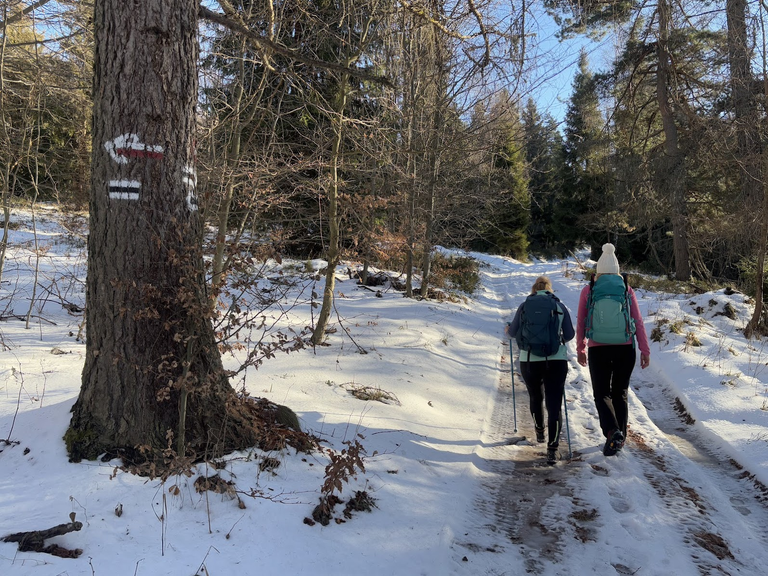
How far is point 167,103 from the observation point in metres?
3.19

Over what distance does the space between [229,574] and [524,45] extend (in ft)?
16.9

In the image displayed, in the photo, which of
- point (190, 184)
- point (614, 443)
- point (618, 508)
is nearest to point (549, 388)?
point (614, 443)

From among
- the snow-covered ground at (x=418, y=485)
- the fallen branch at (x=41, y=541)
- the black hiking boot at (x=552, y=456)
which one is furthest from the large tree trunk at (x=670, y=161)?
the fallen branch at (x=41, y=541)

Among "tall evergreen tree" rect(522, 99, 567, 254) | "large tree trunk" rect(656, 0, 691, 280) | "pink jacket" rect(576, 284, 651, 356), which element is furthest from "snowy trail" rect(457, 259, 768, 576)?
"tall evergreen tree" rect(522, 99, 567, 254)

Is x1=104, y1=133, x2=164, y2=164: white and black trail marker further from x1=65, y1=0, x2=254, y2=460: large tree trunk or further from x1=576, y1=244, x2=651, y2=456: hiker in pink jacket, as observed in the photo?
x1=576, y1=244, x2=651, y2=456: hiker in pink jacket

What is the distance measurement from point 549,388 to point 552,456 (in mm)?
670

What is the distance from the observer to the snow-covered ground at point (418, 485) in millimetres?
2650

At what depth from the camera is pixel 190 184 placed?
338 centimetres

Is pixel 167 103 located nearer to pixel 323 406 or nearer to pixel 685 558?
pixel 323 406

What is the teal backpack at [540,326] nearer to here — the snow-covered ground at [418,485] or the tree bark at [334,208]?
the snow-covered ground at [418,485]

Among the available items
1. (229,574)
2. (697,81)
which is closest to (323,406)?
(229,574)

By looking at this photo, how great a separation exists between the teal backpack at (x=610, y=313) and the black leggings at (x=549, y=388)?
0.48 m

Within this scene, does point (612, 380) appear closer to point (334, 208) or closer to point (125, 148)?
point (334, 208)

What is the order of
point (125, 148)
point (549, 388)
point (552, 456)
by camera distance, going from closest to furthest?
point (125, 148) → point (552, 456) → point (549, 388)
